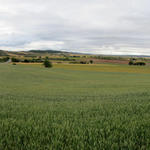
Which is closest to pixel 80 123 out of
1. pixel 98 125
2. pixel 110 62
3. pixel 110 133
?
pixel 98 125

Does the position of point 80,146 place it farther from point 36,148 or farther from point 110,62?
point 110,62

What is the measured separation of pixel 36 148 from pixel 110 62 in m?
93.2

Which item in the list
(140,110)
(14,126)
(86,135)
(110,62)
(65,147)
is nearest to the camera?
(65,147)

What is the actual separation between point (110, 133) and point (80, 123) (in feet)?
2.70

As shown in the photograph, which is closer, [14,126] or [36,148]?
[36,148]

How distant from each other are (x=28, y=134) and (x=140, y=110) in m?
3.69

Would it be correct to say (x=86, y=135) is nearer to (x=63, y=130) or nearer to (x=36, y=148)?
(x=63, y=130)

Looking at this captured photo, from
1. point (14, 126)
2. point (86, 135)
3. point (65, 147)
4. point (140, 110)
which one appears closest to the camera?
point (65, 147)

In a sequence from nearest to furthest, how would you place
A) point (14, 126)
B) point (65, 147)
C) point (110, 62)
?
point (65, 147), point (14, 126), point (110, 62)

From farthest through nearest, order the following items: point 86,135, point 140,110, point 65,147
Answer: point 140,110 < point 86,135 < point 65,147

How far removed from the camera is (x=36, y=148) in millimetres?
2568

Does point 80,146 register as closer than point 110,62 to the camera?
Yes

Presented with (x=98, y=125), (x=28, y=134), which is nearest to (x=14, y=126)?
(x=28, y=134)

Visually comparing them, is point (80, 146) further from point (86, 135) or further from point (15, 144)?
point (15, 144)
